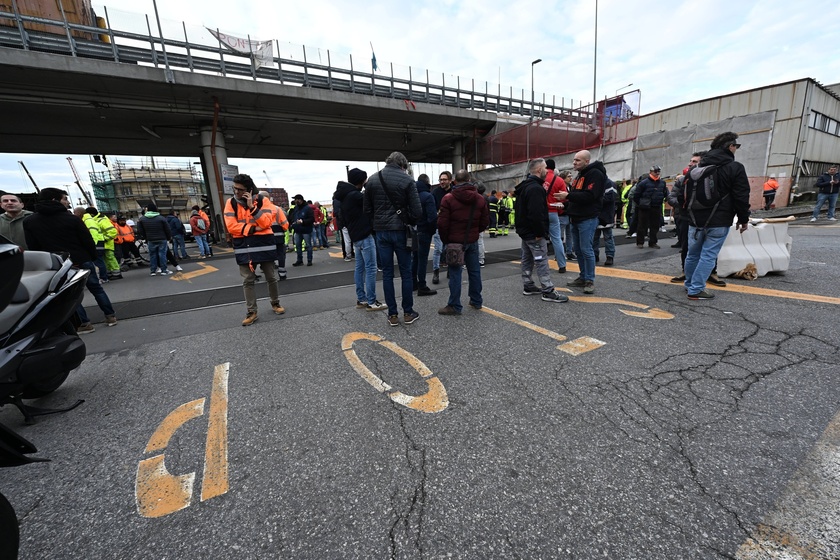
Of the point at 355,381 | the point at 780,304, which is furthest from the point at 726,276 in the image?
the point at 355,381

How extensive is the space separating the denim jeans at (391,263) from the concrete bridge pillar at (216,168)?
51.4ft

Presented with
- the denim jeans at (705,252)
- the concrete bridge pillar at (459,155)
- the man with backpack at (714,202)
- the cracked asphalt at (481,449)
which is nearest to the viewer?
the cracked asphalt at (481,449)

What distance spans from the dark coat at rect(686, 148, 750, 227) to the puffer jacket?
3.84 metres

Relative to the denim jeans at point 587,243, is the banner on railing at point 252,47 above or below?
above

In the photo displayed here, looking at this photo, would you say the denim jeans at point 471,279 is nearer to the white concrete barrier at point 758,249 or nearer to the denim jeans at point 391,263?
the denim jeans at point 391,263

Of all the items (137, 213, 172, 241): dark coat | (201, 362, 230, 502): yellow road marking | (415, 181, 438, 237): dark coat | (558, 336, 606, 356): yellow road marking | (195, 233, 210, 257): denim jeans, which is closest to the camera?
(201, 362, 230, 502): yellow road marking

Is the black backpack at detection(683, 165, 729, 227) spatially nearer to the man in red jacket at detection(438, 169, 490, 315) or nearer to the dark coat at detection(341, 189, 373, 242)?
the man in red jacket at detection(438, 169, 490, 315)

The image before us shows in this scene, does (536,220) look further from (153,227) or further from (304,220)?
(153,227)

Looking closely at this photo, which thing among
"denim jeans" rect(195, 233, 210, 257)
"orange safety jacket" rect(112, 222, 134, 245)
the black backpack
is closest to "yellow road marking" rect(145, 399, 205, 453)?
the black backpack

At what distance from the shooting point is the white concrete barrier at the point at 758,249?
5.40 m

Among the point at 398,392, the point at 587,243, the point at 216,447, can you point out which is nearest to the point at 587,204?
the point at 587,243

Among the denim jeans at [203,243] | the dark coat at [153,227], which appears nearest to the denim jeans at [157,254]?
the dark coat at [153,227]

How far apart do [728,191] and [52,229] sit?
29.0ft

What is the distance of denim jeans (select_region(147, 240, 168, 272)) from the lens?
9.41m
